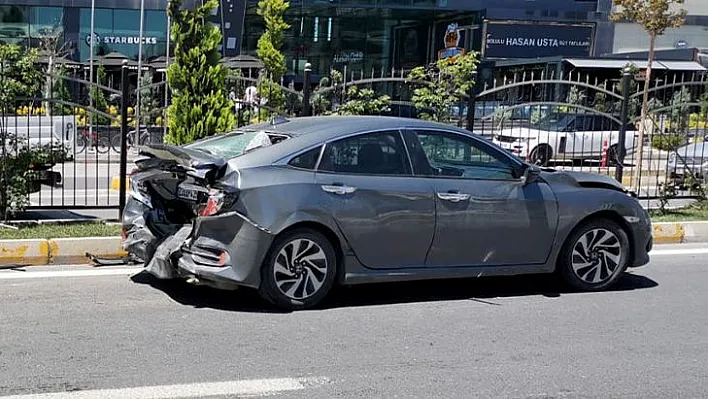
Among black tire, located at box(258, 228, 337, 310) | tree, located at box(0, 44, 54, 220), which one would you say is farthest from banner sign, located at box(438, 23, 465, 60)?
black tire, located at box(258, 228, 337, 310)

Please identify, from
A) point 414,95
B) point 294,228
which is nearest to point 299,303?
point 294,228

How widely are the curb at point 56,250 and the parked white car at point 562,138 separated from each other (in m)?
6.99

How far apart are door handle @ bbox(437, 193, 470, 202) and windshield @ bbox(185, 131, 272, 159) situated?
1.50 metres

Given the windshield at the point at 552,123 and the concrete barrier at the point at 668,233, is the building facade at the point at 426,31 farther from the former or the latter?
the concrete barrier at the point at 668,233

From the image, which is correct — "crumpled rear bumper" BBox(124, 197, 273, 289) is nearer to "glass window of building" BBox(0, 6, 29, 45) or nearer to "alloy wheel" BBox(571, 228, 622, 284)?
"alloy wheel" BBox(571, 228, 622, 284)

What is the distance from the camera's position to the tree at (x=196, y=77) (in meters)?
10.3

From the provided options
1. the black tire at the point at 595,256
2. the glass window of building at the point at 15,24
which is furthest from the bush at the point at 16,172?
the glass window of building at the point at 15,24

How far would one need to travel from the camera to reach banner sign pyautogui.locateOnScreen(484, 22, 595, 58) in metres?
41.5

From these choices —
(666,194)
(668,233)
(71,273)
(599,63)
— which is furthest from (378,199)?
(599,63)

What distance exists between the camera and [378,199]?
6.70 m

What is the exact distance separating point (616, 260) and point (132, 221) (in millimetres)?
4378

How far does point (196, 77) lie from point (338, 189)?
14.6 feet

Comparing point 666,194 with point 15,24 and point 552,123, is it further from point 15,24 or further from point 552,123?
point 15,24

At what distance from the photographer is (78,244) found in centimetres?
834
